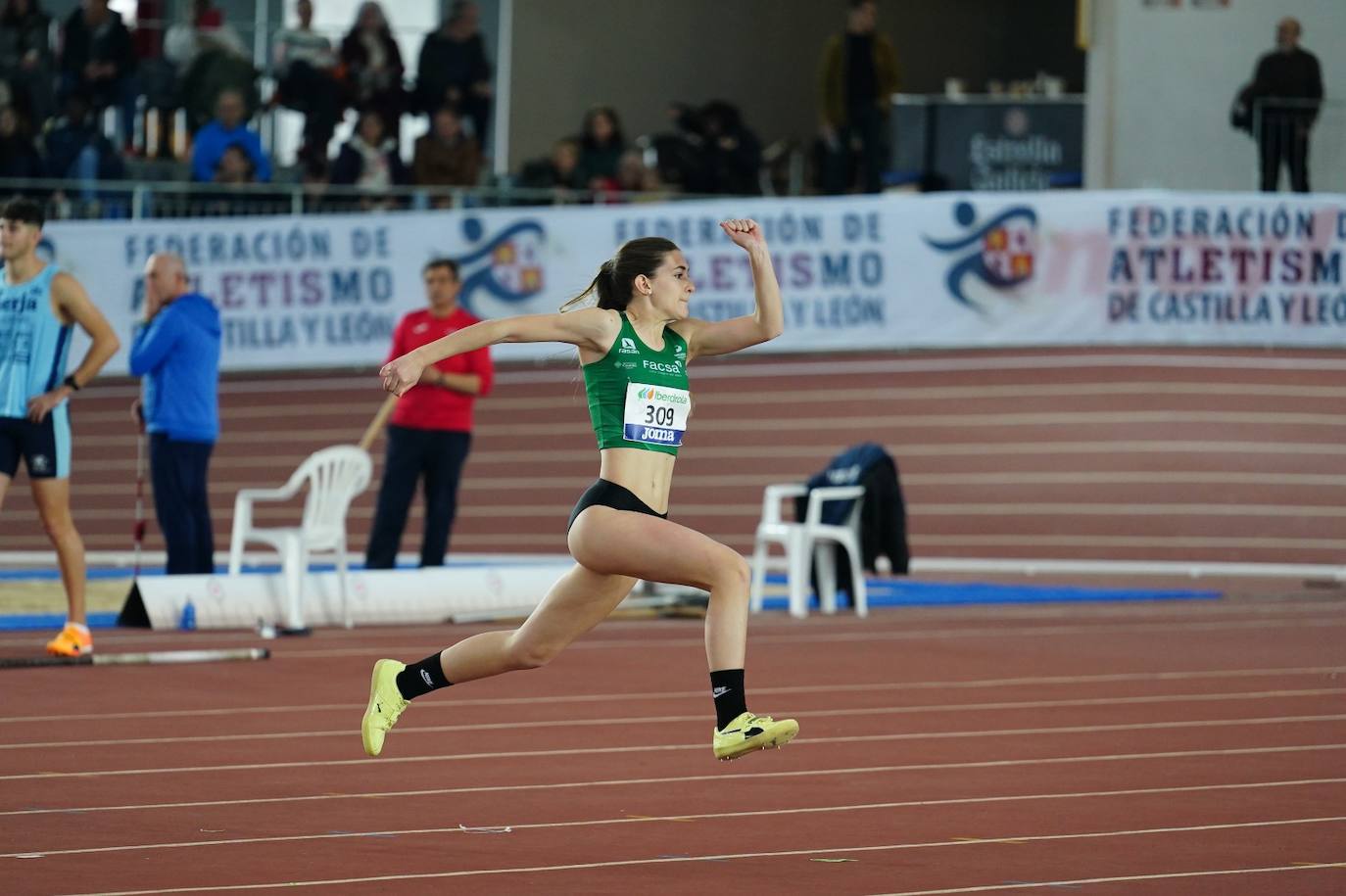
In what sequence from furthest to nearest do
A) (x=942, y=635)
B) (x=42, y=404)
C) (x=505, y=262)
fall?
1. (x=505, y=262)
2. (x=942, y=635)
3. (x=42, y=404)

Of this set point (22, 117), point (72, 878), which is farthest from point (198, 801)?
point (22, 117)

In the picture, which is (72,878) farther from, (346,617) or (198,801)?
(346,617)

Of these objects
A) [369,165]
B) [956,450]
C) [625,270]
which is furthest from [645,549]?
Result: [369,165]

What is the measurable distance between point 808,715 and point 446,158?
1314 cm

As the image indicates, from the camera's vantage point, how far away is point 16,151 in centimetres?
2077

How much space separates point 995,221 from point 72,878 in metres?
14.8

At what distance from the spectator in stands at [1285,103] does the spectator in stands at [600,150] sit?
6.32 m

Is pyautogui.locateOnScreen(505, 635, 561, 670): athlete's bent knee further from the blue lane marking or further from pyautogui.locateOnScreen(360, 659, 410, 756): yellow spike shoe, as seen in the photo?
the blue lane marking

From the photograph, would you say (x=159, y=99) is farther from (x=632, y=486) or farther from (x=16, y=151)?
(x=632, y=486)

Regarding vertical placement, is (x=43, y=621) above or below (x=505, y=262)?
below

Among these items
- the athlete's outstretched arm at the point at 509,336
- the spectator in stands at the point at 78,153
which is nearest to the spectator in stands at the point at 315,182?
the spectator in stands at the point at 78,153

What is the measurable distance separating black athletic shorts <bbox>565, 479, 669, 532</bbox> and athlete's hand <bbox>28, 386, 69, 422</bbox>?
13.6 ft

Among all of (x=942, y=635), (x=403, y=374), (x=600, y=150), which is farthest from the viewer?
(x=600, y=150)

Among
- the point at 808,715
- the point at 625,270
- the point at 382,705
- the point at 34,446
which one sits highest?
the point at 625,270
